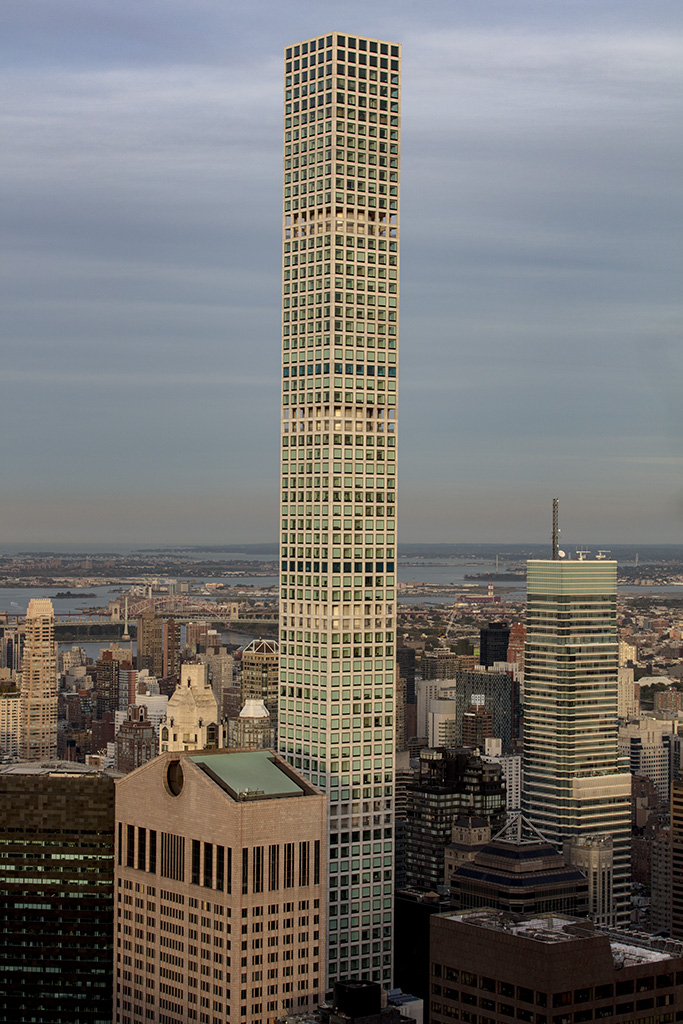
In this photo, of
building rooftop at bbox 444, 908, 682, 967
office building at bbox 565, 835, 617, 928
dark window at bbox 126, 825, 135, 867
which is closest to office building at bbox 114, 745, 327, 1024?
dark window at bbox 126, 825, 135, 867

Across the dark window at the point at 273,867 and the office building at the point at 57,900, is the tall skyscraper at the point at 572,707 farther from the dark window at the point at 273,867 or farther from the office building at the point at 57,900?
the dark window at the point at 273,867

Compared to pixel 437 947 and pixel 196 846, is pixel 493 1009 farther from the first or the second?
pixel 196 846

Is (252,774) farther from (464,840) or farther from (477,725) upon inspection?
(477,725)

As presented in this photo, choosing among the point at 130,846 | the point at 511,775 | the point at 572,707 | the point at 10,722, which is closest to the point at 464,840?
the point at 572,707

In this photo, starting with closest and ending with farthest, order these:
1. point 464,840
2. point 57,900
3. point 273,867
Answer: point 273,867
point 57,900
point 464,840

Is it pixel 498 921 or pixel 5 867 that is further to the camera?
pixel 5 867

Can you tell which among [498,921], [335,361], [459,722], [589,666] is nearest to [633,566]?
[459,722]
